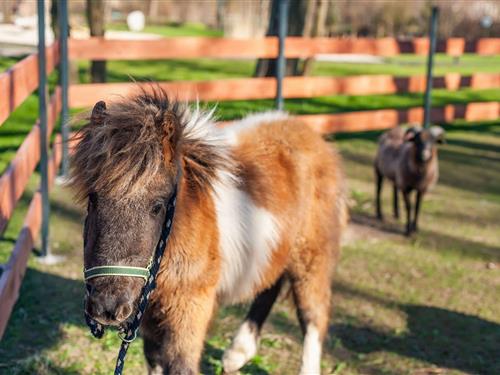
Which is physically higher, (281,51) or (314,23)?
(314,23)

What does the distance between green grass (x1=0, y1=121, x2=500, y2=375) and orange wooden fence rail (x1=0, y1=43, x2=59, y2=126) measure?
941mm

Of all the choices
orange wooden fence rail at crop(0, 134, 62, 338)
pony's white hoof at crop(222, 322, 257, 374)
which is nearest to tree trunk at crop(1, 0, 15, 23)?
orange wooden fence rail at crop(0, 134, 62, 338)

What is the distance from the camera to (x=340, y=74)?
68.1 ft

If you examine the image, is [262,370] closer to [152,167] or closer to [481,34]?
[152,167]

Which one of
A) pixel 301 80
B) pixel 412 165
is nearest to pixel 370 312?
pixel 412 165

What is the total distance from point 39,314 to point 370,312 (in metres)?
2.38

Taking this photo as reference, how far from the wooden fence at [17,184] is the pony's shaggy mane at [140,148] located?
128 cm

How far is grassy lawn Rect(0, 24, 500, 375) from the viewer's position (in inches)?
192

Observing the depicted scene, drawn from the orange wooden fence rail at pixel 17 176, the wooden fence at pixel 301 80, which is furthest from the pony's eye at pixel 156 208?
the wooden fence at pixel 301 80

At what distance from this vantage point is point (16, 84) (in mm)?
5301

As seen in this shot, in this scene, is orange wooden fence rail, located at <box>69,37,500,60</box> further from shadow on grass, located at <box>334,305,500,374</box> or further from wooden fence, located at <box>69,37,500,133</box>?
shadow on grass, located at <box>334,305,500,374</box>

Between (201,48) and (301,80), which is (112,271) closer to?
(201,48)

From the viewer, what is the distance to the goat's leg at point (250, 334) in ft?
15.2

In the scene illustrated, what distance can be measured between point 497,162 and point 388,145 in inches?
133
